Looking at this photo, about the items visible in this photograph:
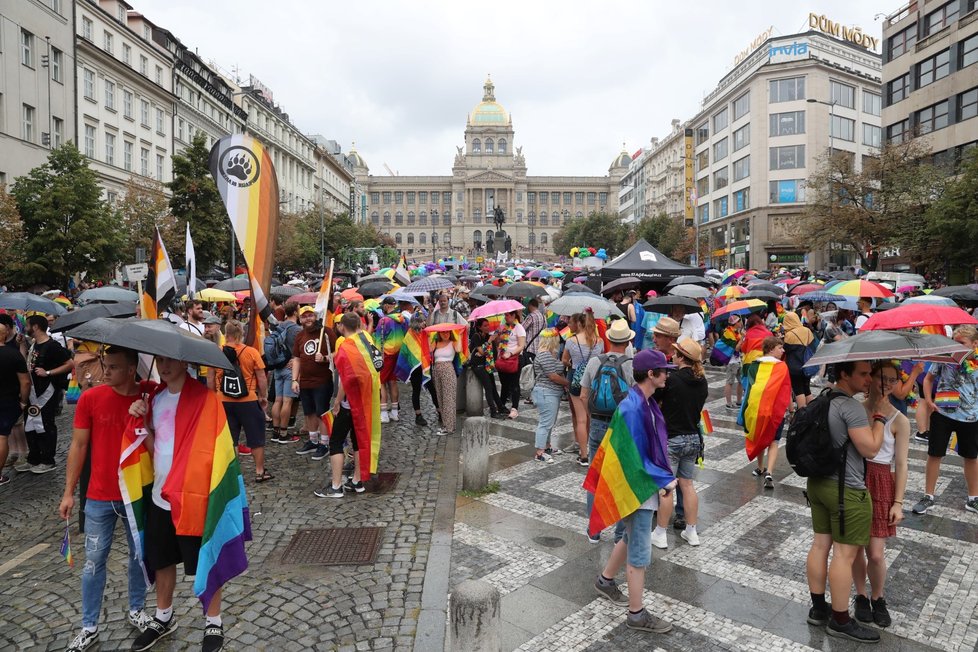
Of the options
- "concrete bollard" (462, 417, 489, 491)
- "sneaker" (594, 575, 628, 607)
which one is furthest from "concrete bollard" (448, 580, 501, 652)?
"concrete bollard" (462, 417, 489, 491)

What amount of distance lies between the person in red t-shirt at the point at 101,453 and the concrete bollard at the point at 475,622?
192 centimetres

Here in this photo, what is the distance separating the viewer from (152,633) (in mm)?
4098

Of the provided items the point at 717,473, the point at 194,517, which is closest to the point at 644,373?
the point at 194,517

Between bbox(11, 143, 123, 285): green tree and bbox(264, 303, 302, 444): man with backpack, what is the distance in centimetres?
1337

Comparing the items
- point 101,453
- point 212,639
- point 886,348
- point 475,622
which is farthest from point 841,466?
point 101,453

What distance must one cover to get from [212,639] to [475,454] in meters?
3.49

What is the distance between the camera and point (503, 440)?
30.4 feet

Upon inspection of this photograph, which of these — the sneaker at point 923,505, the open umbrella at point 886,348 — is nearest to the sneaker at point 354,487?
the open umbrella at point 886,348

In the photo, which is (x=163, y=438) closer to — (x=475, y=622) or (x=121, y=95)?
(x=475, y=622)

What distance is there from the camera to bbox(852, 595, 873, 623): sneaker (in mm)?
4371

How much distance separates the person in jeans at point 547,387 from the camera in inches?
315

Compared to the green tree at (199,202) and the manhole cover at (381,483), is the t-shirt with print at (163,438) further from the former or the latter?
the green tree at (199,202)

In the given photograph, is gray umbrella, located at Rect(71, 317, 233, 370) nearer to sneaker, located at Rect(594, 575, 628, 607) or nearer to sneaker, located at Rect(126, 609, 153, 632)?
sneaker, located at Rect(126, 609, 153, 632)

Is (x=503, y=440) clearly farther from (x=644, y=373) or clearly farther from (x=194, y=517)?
(x=194, y=517)
